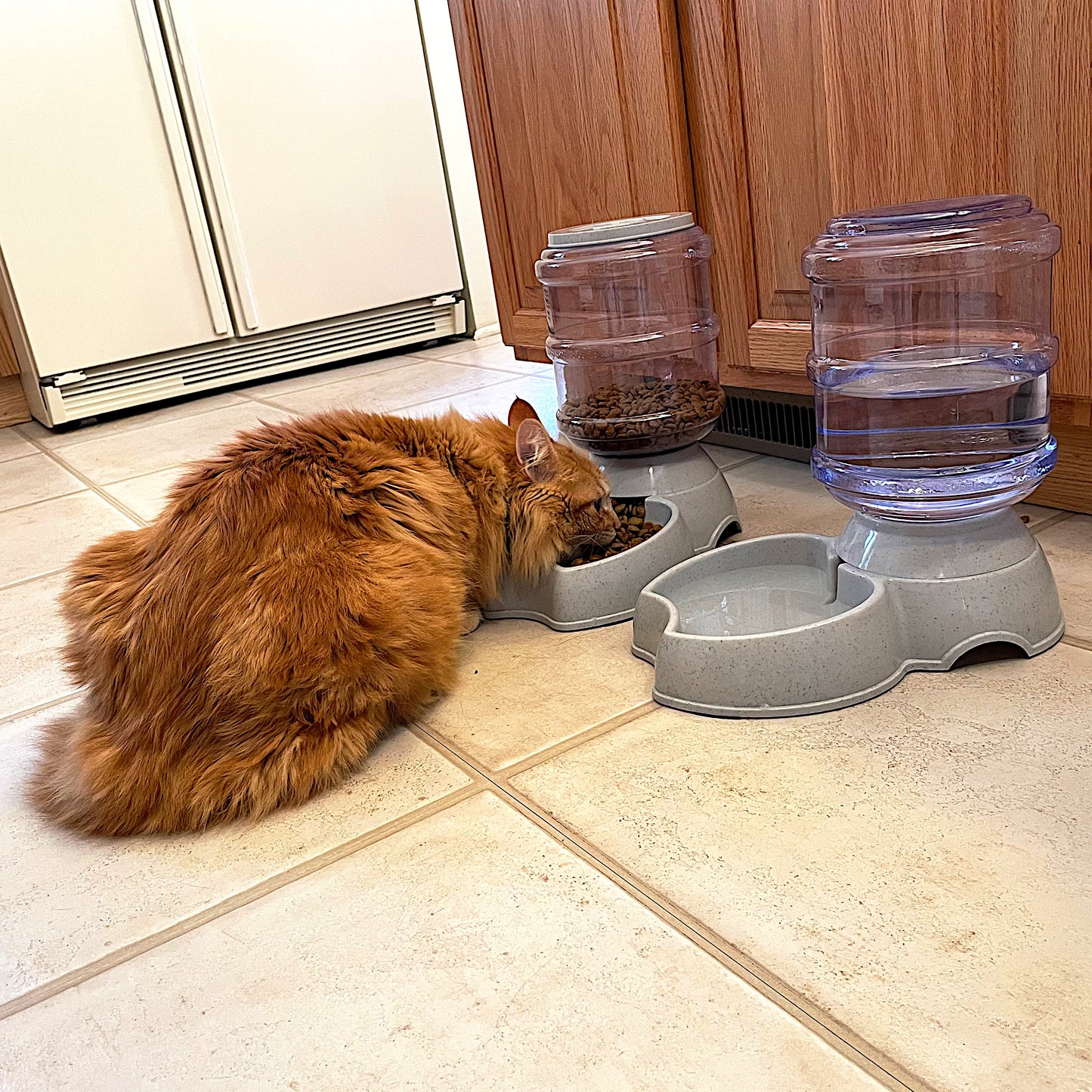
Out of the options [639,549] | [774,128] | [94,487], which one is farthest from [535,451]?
[94,487]

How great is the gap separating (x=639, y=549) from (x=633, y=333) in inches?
22.3

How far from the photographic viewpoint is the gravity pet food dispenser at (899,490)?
1.32 m

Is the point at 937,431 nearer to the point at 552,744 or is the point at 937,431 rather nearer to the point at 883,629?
the point at 883,629

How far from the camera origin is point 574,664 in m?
1.56

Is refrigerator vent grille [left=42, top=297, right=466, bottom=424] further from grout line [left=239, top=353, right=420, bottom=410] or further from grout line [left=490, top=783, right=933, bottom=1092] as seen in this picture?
grout line [left=490, top=783, right=933, bottom=1092]

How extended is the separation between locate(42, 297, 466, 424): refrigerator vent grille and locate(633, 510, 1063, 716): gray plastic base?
2.90 meters

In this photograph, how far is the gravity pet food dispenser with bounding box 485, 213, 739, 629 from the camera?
5.49ft

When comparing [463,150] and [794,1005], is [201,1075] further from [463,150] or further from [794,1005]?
[463,150]

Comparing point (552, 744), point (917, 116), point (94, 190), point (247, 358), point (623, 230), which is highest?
point (94, 190)

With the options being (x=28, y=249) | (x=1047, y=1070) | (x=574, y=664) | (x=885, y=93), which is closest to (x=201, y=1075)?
(x=1047, y=1070)

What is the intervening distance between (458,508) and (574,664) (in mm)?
282

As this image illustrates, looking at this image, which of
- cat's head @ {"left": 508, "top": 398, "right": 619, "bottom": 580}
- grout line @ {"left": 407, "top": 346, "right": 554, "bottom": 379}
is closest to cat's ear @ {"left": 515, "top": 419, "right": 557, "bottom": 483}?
cat's head @ {"left": 508, "top": 398, "right": 619, "bottom": 580}

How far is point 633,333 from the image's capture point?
206 cm

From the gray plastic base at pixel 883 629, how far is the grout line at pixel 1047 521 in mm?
368
